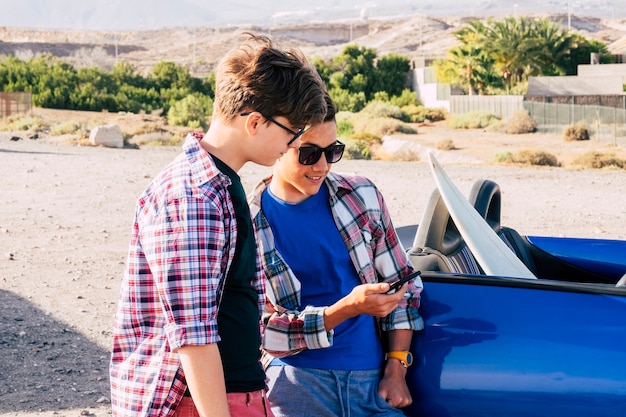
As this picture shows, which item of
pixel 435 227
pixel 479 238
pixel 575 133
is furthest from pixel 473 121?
pixel 479 238

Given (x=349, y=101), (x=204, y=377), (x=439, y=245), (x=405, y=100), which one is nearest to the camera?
(x=204, y=377)

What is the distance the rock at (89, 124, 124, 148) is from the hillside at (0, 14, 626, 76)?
5096 centimetres

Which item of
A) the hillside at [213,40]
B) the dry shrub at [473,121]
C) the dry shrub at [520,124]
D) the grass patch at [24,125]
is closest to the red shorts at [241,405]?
the grass patch at [24,125]

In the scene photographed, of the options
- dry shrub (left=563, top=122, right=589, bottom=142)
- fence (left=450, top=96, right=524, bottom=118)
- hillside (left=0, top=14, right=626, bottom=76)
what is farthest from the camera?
hillside (left=0, top=14, right=626, bottom=76)

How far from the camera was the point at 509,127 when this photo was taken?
97.2 feet

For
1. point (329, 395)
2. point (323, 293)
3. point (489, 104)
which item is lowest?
point (489, 104)

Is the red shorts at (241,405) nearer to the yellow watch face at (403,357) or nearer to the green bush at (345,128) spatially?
the yellow watch face at (403,357)

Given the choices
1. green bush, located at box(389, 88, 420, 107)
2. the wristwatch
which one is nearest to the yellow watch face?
the wristwatch

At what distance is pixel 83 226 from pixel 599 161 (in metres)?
12.1

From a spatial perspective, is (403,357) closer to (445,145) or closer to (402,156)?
(402,156)

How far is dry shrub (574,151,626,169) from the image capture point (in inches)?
728

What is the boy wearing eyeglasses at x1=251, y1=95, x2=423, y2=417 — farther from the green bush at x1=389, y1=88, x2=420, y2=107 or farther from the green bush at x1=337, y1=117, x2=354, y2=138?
the green bush at x1=389, y1=88, x2=420, y2=107

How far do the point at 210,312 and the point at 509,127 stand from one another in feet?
93.6

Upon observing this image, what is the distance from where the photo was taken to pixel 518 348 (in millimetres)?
2463
